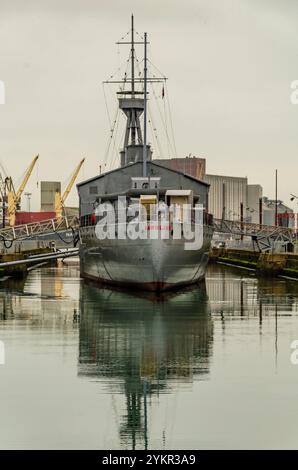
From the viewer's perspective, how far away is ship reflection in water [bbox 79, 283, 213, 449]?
62.7 feet

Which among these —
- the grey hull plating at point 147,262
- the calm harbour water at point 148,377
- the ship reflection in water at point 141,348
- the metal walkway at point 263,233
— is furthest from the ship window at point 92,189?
the metal walkway at point 263,233

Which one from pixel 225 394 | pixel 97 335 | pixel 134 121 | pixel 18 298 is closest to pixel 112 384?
pixel 225 394

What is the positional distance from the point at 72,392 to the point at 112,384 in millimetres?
1301

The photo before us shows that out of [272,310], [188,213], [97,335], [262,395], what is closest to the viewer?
[262,395]

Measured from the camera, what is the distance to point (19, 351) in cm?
2617

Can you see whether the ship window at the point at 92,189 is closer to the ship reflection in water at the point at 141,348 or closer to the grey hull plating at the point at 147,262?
the grey hull plating at the point at 147,262

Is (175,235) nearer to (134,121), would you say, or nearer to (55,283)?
(55,283)

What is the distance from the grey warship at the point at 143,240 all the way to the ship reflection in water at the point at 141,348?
303 centimetres

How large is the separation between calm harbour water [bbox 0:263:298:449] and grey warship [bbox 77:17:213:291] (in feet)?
19.2

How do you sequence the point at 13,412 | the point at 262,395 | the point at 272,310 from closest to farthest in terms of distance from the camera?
1. the point at 13,412
2. the point at 262,395
3. the point at 272,310

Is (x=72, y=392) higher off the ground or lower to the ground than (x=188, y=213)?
lower

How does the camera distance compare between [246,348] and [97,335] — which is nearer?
[246,348]

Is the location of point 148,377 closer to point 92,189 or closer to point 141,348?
point 141,348

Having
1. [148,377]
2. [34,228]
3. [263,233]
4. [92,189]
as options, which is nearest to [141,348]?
[148,377]
